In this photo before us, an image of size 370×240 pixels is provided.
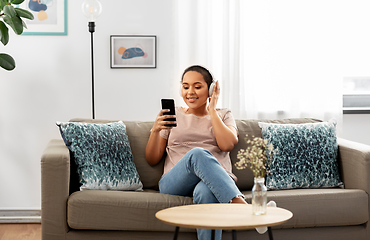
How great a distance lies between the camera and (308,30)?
9.88 feet

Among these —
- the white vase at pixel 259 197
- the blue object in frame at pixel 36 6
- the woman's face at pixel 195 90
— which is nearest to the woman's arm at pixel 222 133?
the woman's face at pixel 195 90

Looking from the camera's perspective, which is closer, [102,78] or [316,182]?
[316,182]

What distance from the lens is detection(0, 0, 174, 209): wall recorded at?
2918 millimetres


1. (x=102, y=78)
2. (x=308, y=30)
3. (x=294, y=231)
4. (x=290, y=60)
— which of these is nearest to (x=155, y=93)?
(x=102, y=78)

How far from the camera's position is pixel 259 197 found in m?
1.42

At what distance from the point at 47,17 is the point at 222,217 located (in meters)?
2.25

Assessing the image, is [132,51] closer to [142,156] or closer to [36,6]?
[36,6]

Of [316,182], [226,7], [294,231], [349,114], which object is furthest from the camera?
[349,114]

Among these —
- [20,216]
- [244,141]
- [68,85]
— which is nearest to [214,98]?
[244,141]

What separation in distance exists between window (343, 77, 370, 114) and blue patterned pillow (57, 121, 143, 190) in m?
1.99

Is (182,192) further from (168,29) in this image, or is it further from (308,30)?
(308,30)

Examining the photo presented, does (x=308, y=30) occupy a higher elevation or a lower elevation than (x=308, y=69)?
higher

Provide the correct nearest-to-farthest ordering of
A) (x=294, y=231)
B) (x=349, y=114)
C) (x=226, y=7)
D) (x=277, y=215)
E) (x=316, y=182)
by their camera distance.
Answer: (x=277, y=215) → (x=294, y=231) → (x=316, y=182) → (x=226, y=7) → (x=349, y=114)

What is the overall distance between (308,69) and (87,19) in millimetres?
1778
